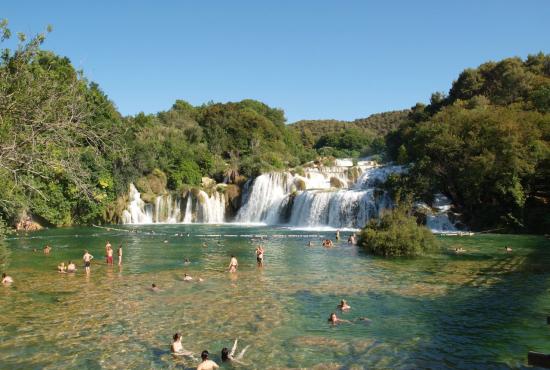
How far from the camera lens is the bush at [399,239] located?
27.8 metres

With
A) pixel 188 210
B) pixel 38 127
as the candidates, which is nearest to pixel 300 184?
pixel 188 210

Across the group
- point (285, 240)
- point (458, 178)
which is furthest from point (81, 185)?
point (458, 178)

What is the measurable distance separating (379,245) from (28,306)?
18765mm

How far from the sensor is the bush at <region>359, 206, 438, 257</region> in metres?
27.8

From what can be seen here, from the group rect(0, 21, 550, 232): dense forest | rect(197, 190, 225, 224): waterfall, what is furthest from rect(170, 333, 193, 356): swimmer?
rect(197, 190, 225, 224): waterfall

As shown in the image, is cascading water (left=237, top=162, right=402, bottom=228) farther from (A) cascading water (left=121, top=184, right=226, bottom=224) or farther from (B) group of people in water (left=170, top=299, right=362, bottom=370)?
(B) group of people in water (left=170, top=299, right=362, bottom=370)

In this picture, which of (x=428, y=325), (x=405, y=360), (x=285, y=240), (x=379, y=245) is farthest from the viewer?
(x=285, y=240)

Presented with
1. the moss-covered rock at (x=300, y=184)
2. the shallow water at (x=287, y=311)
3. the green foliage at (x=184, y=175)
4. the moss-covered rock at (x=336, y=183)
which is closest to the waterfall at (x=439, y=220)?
the shallow water at (x=287, y=311)

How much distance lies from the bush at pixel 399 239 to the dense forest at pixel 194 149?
44.9 ft

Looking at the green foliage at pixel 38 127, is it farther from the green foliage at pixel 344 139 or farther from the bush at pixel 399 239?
the green foliage at pixel 344 139

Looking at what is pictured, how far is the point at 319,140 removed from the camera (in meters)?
133

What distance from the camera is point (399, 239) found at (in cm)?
2791

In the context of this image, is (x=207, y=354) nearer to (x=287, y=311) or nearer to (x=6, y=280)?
(x=287, y=311)

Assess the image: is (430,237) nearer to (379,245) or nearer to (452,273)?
(379,245)
